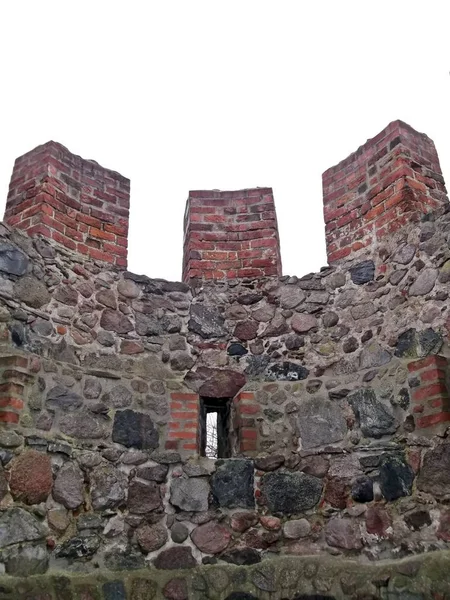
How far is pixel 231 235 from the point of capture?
16.5 feet

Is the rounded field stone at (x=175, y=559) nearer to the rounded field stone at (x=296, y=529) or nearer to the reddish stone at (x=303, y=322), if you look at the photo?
the rounded field stone at (x=296, y=529)

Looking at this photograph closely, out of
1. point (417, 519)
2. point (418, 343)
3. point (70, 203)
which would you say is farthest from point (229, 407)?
point (70, 203)

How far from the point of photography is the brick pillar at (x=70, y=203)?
449 cm

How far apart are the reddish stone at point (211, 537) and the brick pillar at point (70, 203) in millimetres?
2129

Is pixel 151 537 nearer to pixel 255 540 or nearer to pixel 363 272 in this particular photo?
pixel 255 540

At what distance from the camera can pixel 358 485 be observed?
12.1 ft

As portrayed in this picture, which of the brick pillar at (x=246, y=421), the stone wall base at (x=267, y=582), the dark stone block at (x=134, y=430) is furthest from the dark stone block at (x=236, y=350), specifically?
the stone wall base at (x=267, y=582)

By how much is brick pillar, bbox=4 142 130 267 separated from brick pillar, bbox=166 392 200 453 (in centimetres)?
124

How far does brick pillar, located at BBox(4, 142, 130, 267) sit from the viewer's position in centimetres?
449

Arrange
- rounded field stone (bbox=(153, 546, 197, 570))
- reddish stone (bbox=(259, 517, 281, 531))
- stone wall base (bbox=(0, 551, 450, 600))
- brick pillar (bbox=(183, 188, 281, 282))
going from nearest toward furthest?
stone wall base (bbox=(0, 551, 450, 600)), rounded field stone (bbox=(153, 546, 197, 570)), reddish stone (bbox=(259, 517, 281, 531)), brick pillar (bbox=(183, 188, 281, 282))

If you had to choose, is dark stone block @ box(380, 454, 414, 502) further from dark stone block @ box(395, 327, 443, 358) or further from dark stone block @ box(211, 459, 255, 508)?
dark stone block @ box(211, 459, 255, 508)

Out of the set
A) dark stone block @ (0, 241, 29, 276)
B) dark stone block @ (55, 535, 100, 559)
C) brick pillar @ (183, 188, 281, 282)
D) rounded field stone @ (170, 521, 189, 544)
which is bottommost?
dark stone block @ (55, 535, 100, 559)

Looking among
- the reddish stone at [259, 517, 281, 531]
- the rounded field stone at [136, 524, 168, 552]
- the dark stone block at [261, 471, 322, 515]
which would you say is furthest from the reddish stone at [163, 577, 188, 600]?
the dark stone block at [261, 471, 322, 515]

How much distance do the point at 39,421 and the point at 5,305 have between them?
79 cm
